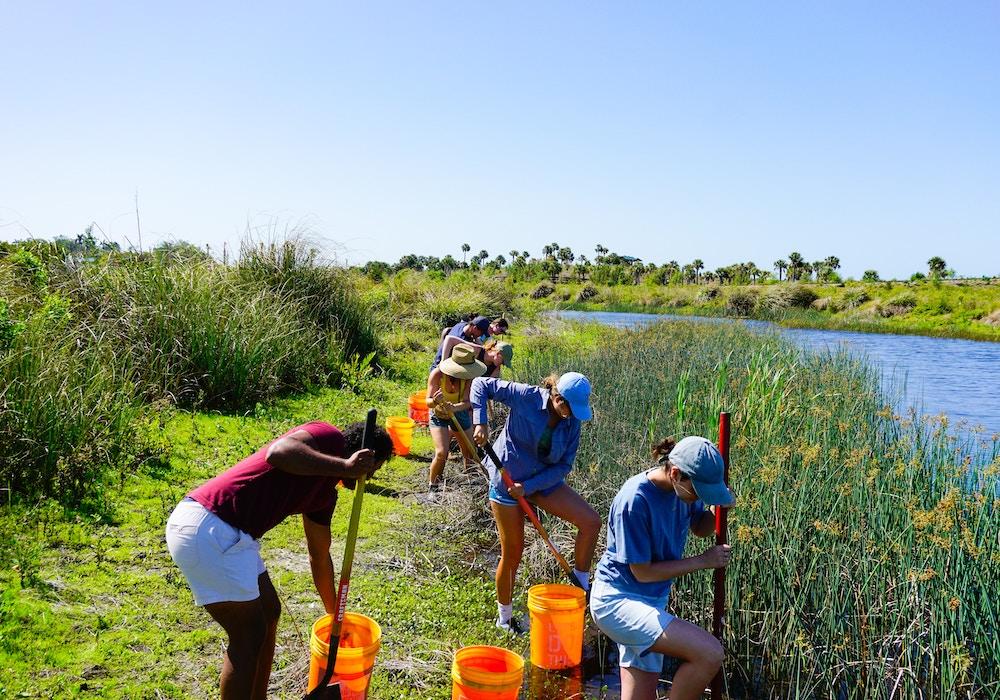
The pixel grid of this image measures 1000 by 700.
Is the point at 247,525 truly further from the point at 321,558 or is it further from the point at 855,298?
the point at 855,298

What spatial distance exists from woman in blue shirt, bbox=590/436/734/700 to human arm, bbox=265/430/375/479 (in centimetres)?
109

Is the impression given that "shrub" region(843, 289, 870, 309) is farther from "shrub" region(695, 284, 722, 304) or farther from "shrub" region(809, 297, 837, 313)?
"shrub" region(695, 284, 722, 304)

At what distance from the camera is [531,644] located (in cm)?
376

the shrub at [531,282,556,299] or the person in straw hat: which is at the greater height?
the shrub at [531,282,556,299]

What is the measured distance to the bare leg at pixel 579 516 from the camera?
3863mm

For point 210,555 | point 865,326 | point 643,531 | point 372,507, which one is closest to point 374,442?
point 210,555

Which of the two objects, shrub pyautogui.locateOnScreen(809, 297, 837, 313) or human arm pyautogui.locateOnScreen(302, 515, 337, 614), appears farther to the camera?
shrub pyautogui.locateOnScreen(809, 297, 837, 313)

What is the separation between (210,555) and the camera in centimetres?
245

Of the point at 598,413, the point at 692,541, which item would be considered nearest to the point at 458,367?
the point at 692,541

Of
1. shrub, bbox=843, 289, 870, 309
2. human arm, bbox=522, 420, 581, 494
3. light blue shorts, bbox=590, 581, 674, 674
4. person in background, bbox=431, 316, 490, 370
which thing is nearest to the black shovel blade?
light blue shorts, bbox=590, 581, 674, 674

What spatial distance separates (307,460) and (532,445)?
65.8 inches

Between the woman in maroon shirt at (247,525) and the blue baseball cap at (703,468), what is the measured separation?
1167 mm

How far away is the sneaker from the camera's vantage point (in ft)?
13.5

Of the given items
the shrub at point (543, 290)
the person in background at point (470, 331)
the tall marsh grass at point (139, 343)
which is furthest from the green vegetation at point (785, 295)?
the person in background at point (470, 331)
